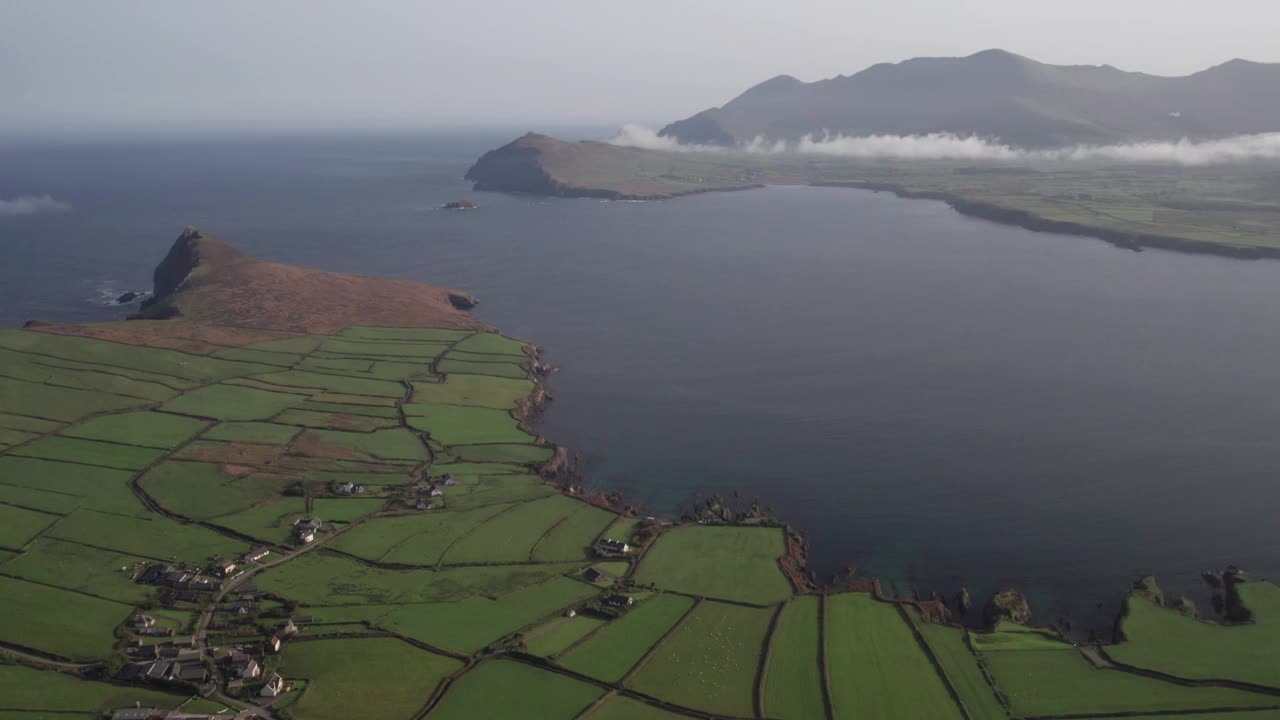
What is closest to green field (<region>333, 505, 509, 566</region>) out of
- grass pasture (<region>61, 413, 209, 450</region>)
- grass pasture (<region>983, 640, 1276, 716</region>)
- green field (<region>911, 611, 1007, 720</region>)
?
grass pasture (<region>61, 413, 209, 450</region>)

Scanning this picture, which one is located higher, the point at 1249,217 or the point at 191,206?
the point at 1249,217

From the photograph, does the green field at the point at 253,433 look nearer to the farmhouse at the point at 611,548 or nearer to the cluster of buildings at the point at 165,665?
the cluster of buildings at the point at 165,665

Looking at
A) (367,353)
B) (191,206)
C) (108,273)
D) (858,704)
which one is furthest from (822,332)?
(191,206)

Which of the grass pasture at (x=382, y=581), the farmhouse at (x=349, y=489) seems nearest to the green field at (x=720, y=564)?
the grass pasture at (x=382, y=581)

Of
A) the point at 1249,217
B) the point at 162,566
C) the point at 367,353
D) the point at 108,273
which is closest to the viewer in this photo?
the point at 162,566

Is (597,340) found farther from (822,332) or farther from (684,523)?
(684,523)

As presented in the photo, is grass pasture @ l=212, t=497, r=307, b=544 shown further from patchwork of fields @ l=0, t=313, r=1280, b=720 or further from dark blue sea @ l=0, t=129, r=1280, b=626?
dark blue sea @ l=0, t=129, r=1280, b=626
